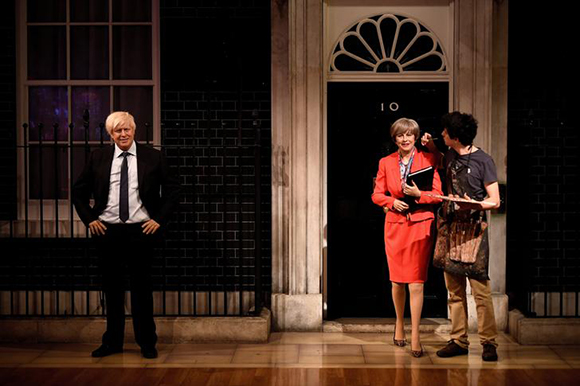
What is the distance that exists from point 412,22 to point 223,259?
2.68 metres

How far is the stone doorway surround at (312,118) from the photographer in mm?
6641

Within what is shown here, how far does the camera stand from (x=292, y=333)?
263 inches

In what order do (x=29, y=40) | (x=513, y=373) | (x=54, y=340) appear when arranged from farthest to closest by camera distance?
(x=29, y=40), (x=54, y=340), (x=513, y=373)

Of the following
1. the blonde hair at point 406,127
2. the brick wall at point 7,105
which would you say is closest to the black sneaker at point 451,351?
the blonde hair at point 406,127

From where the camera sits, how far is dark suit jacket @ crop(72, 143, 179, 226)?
18.5 ft

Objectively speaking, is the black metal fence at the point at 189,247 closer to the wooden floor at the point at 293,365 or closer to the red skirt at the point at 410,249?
the wooden floor at the point at 293,365

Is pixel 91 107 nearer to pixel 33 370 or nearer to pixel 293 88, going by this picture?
pixel 293 88

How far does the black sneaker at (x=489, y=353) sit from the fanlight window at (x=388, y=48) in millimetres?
2525

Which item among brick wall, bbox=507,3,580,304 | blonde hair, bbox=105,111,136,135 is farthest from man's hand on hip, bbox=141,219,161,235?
brick wall, bbox=507,3,580,304

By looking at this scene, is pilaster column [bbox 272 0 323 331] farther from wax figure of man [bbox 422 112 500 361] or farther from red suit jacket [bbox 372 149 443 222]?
wax figure of man [bbox 422 112 500 361]

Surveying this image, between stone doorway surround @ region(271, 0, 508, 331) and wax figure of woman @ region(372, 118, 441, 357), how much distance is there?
1071 mm

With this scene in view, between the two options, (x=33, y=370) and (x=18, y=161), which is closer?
(x=33, y=370)

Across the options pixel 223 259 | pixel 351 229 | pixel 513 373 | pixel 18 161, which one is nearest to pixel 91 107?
pixel 18 161

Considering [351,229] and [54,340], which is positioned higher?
[351,229]
